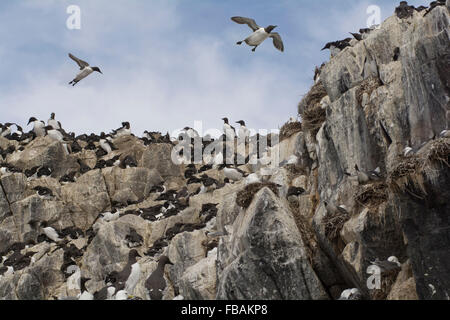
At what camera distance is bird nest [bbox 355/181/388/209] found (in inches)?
606

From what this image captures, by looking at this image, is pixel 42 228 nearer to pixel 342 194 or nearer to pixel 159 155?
pixel 159 155

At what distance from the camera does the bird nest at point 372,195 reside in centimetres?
1540

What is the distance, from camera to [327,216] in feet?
55.0

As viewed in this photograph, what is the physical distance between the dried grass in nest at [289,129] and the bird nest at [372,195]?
950 centimetres

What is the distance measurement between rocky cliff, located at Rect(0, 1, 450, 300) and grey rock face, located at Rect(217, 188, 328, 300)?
0.03 metres

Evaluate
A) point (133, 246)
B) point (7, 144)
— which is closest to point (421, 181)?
point (133, 246)

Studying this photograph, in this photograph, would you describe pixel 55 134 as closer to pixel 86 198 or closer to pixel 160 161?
pixel 160 161

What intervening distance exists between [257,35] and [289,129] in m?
8.01

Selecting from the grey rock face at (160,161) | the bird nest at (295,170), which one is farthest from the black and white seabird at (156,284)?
the grey rock face at (160,161)

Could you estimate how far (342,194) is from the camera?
17.3 metres

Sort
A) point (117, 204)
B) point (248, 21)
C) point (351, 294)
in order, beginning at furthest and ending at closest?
1. point (117, 204)
2. point (248, 21)
3. point (351, 294)

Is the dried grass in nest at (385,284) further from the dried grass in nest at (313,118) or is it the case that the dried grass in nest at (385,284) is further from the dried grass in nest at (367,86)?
the dried grass in nest at (313,118)

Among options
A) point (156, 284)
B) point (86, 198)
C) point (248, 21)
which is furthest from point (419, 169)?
point (86, 198)
